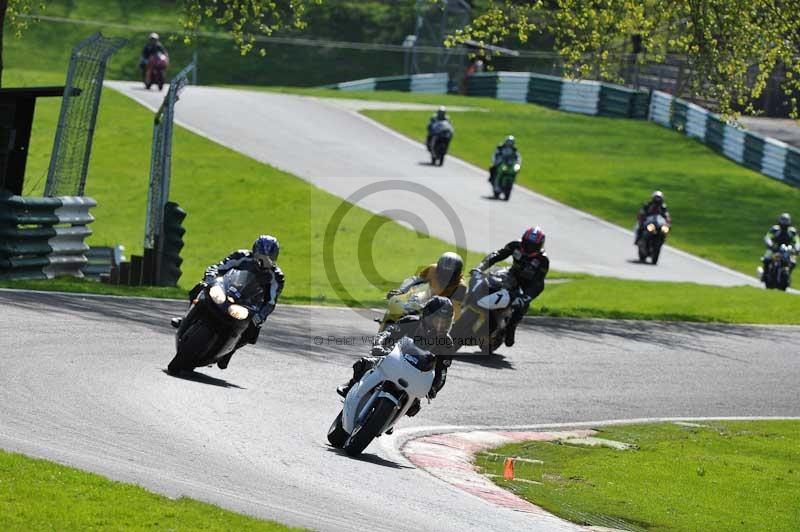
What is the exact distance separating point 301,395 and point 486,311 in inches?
148

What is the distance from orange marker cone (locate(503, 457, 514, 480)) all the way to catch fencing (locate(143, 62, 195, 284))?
31.4 ft

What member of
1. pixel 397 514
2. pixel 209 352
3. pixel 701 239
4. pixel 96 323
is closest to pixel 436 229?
pixel 701 239

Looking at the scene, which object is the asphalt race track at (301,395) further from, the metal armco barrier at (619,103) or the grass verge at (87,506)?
the metal armco barrier at (619,103)

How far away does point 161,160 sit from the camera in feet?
68.8

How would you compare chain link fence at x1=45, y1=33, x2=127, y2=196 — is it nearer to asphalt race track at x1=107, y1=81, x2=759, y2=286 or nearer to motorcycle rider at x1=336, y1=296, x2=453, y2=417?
motorcycle rider at x1=336, y1=296, x2=453, y2=417

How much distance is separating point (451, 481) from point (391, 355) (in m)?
1.09

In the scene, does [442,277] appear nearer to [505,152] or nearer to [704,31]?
[704,31]

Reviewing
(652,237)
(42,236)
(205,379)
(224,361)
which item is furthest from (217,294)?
(652,237)

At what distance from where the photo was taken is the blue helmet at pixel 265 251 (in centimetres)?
1373

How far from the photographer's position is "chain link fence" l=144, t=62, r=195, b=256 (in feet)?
68.0

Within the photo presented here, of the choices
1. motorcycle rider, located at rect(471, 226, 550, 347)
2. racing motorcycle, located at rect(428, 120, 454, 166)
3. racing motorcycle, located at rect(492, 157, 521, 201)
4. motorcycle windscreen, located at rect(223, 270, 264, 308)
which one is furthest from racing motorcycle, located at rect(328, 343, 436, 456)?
racing motorcycle, located at rect(428, 120, 454, 166)

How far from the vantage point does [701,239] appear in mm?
37281

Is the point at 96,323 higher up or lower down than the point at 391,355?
lower down

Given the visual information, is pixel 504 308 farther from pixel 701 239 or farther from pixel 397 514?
pixel 701 239
